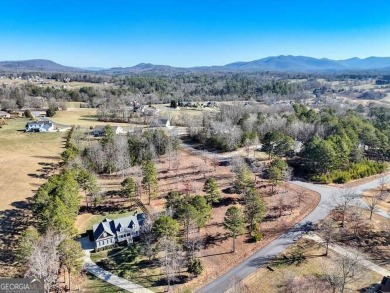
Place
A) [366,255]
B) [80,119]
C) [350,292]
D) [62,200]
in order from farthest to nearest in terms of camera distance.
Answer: [80,119], [62,200], [366,255], [350,292]

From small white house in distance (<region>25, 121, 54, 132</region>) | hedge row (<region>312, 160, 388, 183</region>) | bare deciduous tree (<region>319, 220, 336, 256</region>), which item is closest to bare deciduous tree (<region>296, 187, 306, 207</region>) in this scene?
hedge row (<region>312, 160, 388, 183</region>)

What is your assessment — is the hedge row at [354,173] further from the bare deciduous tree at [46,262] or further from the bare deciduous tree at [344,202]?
the bare deciduous tree at [46,262]

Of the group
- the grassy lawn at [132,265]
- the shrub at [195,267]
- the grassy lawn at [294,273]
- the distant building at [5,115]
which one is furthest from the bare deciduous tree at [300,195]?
the distant building at [5,115]

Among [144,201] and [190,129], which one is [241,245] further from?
[190,129]

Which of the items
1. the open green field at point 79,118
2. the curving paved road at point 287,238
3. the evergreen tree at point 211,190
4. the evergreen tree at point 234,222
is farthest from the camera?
the open green field at point 79,118

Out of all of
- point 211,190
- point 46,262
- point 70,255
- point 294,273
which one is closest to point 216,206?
point 211,190

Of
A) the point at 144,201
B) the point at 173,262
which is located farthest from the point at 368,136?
the point at 173,262

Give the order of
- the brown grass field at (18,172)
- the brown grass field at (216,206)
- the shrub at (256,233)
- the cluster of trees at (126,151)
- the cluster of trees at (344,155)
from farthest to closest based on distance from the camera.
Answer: the cluster of trees at (126,151) < the cluster of trees at (344,155) < the shrub at (256,233) < the brown grass field at (18,172) < the brown grass field at (216,206)

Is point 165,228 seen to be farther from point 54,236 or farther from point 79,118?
point 79,118
